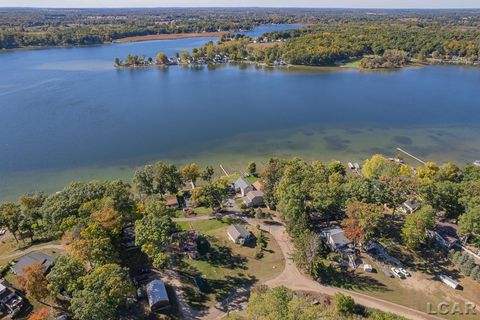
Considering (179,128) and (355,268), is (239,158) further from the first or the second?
(355,268)

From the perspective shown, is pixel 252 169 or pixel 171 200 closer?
pixel 171 200

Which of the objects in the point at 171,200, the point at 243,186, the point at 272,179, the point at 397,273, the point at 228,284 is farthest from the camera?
the point at 243,186

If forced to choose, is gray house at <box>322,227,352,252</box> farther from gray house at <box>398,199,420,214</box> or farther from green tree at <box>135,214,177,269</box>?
green tree at <box>135,214,177,269</box>

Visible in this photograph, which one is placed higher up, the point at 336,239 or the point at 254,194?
the point at 254,194

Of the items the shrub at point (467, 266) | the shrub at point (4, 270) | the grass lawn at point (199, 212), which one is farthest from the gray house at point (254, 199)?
the shrub at point (4, 270)

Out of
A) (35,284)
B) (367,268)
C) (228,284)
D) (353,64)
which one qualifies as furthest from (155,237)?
(353,64)

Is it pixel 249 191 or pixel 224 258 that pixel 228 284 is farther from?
pixel 249 191
